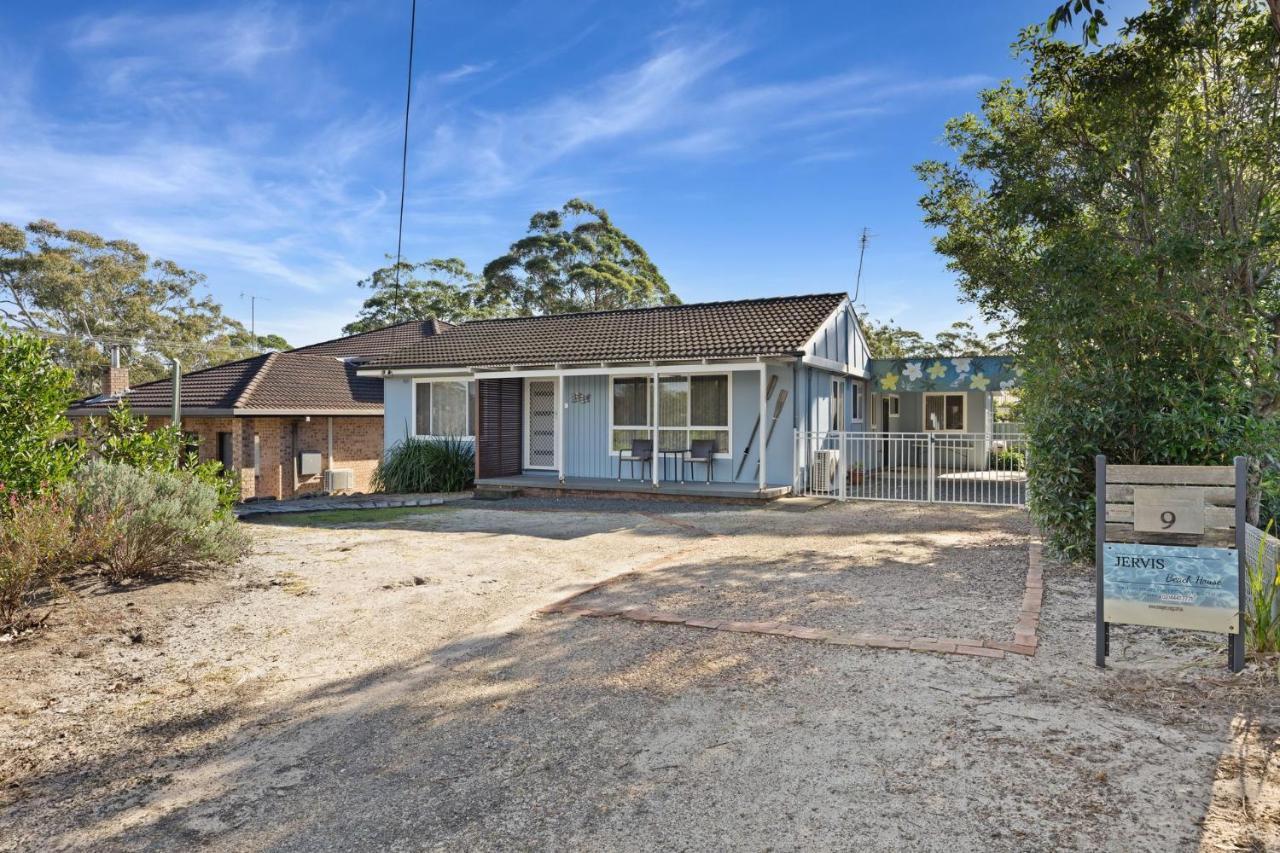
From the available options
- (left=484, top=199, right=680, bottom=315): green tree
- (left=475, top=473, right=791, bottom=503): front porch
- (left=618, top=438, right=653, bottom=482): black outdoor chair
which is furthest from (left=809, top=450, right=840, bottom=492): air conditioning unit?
(left=484, top=199, right=680, bottom=315): green tree

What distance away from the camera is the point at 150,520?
21.6 feet

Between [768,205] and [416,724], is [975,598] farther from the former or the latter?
[768,205]

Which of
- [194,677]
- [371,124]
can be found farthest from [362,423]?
[194,677]

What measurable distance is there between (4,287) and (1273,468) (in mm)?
43903

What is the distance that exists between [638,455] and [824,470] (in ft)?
12.4

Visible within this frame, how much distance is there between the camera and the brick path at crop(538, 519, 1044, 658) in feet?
15.2

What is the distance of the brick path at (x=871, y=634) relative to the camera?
4629mm

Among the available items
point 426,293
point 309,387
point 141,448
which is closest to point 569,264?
point 426,293

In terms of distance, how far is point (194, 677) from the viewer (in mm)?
4500

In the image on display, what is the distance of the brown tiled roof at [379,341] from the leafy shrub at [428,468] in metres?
9.55

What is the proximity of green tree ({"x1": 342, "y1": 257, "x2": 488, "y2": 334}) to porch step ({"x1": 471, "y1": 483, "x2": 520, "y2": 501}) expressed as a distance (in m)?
27.9

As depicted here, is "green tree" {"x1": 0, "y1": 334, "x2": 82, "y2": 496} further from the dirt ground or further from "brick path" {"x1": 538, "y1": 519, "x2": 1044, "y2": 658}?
"brick path" {"x1": 538, "y1": 519, "x2": 1044, "y2": 658}

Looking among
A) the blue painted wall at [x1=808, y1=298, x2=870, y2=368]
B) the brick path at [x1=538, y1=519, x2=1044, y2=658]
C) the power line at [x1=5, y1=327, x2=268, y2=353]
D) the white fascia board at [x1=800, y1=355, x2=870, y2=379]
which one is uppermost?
the power line at [x1=5, y1=327, x2=268, y2=353]

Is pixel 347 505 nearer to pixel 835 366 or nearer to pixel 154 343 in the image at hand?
pixel 835 366
